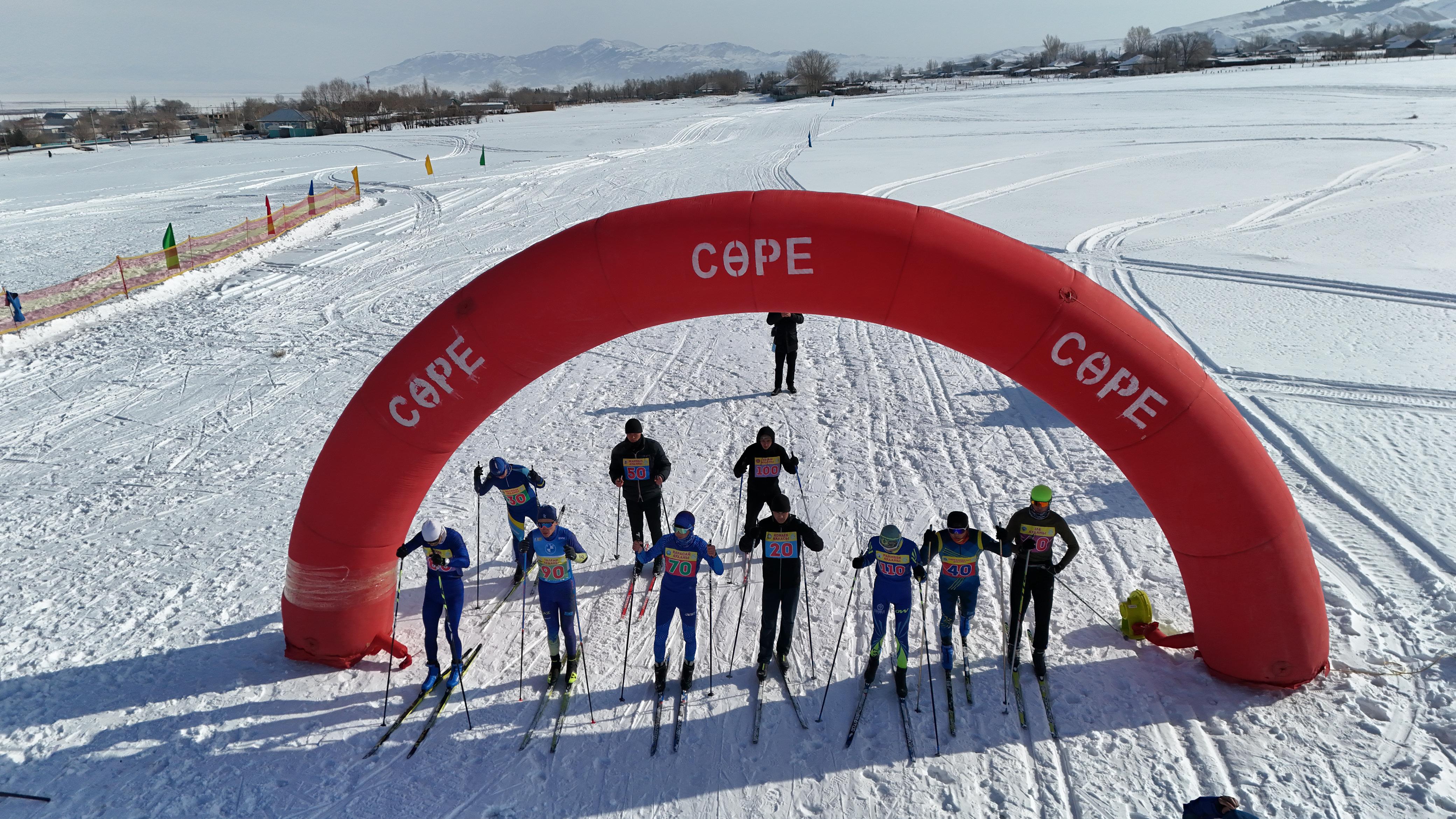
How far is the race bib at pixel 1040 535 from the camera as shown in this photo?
19.3ft

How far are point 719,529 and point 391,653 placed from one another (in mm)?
3202

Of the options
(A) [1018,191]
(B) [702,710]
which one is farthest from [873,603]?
(A) [1018,191]

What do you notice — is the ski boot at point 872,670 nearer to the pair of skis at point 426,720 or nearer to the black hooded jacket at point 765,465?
the black hooded jacket at point 765,465

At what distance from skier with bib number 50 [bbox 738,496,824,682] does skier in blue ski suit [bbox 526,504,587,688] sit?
1.33m

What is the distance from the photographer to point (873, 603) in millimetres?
6027

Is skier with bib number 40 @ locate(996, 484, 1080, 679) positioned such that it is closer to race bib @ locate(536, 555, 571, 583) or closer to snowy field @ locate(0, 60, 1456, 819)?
snowy field @ locate(0, 60, 1456, 819)

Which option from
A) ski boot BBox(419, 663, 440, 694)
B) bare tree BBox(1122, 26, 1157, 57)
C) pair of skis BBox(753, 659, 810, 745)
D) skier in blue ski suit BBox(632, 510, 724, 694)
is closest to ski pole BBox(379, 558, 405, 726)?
ski boot BBox(419, 663, 440, 694)

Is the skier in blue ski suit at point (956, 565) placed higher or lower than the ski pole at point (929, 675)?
higher

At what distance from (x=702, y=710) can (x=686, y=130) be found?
147ft

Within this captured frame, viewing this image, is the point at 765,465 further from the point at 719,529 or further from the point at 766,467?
the point at 719,529

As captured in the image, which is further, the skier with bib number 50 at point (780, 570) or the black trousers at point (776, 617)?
the black trousers at point (776, 617)

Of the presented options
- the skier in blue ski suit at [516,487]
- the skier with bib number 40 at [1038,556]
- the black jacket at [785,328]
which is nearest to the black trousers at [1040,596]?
the skier with bib number 40 at [1038,556]

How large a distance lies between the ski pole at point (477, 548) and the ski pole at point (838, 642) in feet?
10.3

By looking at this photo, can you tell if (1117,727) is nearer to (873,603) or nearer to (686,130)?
(873,603)
